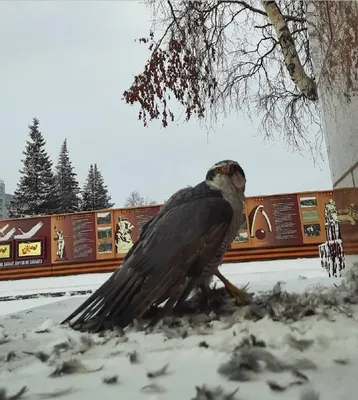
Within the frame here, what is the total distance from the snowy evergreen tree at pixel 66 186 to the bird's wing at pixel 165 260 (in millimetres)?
2117

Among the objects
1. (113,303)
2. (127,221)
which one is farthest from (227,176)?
(127,221)

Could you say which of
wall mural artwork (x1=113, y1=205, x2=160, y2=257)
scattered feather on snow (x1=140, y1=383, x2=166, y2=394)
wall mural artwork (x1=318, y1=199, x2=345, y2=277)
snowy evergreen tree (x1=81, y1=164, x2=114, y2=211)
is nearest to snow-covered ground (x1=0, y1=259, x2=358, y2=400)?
scattered feather on snow (x1=140, y1=383, x2=166, y2=394)

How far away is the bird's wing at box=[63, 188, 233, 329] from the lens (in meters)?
0.70

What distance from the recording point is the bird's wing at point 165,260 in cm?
70

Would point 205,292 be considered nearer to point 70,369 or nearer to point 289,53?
point 70,369

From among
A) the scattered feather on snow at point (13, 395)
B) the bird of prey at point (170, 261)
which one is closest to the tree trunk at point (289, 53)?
the bird of prey at point (170, 261)

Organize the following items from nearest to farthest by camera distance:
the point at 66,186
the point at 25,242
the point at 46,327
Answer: the point at 46,327 → the point at 25,242 → the point at 66,186

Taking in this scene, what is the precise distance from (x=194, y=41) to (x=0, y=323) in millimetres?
1636

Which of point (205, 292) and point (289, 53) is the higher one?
point (289, 53)

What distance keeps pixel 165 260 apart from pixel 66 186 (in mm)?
2456

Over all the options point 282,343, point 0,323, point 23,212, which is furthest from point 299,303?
point 23,212

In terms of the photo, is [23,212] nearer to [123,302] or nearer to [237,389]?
[123,302]

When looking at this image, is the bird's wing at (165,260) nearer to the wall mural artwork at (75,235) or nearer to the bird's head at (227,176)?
the bird's head at (227,176)

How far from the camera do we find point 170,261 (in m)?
0.71
